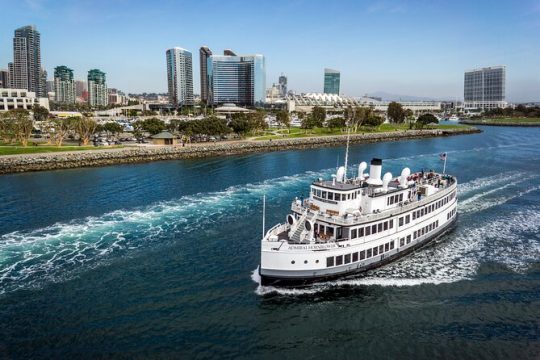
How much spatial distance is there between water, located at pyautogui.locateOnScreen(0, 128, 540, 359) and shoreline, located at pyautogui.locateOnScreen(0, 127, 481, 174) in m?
27.1

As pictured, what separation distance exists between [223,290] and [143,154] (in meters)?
70.5

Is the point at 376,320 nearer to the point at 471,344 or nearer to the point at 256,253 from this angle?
the point at 471,344

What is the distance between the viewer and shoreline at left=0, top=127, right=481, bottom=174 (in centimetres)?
8206

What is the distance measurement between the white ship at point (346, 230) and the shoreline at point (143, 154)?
6397 cm

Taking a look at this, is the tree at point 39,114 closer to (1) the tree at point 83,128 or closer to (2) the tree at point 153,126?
(2) the tree at point 153,126

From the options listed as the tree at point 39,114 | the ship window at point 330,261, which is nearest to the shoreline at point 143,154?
the ship window at point 330,261

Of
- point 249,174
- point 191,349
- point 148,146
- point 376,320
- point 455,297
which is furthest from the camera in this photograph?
point 148,146

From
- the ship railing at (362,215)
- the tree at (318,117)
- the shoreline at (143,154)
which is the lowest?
the ship railing at (362,215)

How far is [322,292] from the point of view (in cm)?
3183

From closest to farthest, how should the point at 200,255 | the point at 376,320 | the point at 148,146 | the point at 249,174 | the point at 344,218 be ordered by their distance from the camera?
the point at 376,320, the point at 344,218, the point at 200,255, the point at 249,174, the point at 148,146

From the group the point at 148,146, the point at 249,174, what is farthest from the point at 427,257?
the point at 148,146

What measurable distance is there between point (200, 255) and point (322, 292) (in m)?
12.3

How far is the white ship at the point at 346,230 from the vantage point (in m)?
31.8

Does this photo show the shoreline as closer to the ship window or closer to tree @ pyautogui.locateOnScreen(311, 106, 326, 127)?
tree @ pyautogui.locateOnScreen(311, 106, 326, 127)
